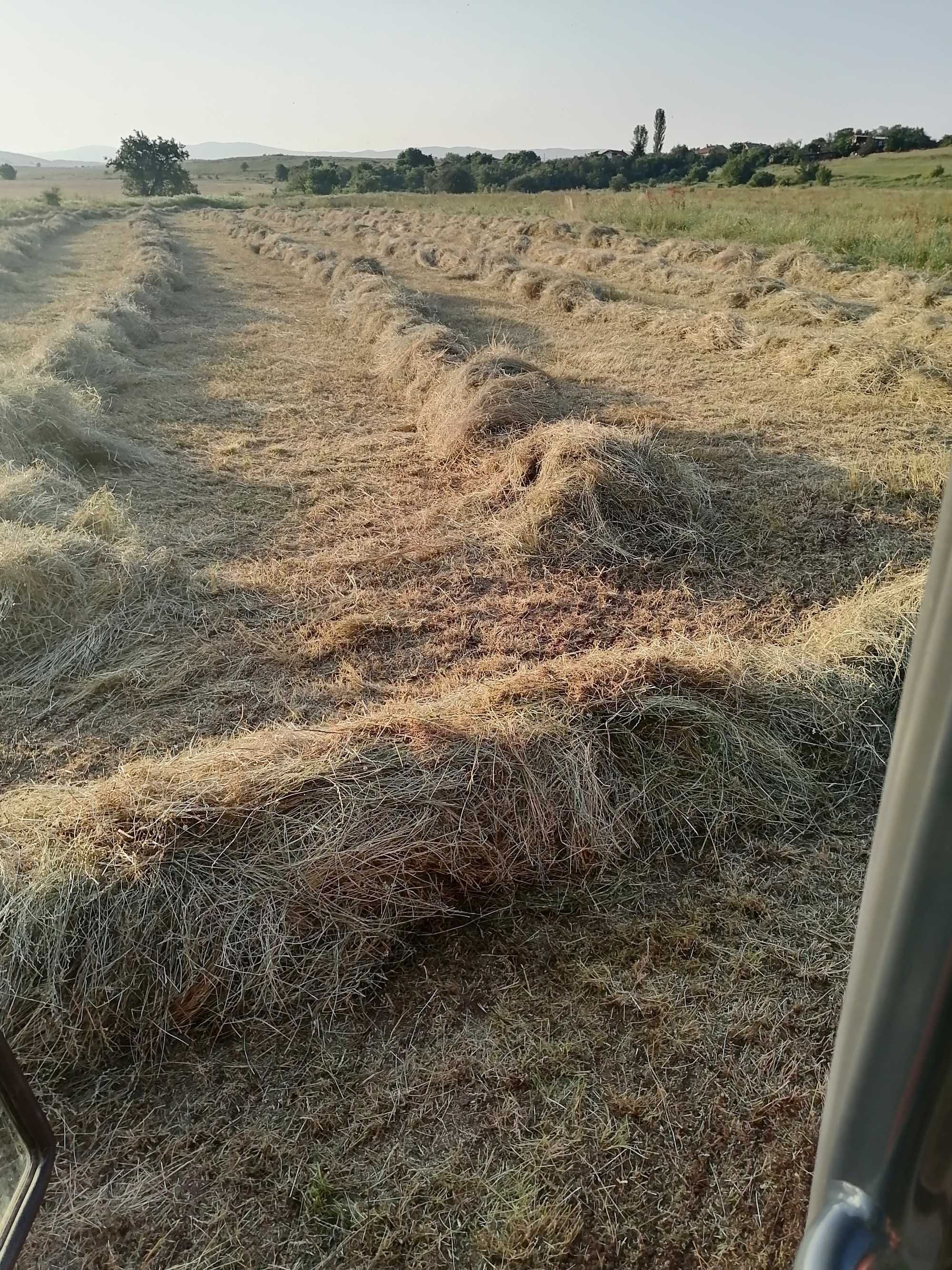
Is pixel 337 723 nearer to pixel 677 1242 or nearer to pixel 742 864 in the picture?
pixel 742 864

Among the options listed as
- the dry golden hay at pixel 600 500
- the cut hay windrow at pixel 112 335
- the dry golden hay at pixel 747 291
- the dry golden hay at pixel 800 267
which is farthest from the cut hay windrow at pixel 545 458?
the dry golden hay at pixel 800 267

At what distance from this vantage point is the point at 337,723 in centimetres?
269

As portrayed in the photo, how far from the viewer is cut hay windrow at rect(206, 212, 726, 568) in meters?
4.30

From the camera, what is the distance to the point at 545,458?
15.8ft

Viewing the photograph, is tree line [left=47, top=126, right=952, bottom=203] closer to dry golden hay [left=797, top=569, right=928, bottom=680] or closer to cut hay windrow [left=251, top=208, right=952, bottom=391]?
cut hay windrow [left=251, top=208, right=952, bottom=391]

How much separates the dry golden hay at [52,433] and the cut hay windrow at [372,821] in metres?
3.61

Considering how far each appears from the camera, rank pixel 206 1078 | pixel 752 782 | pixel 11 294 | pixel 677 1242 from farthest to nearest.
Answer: pixel 11 294 < pixel 752 782 < pixel 206 1078 < pixel 677 1242

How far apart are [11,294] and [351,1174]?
53.3ft

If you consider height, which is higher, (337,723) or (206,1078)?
(337,723)

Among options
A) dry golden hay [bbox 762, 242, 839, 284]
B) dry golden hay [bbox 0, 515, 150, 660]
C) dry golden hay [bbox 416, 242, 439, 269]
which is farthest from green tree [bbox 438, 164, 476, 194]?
dry golden hay [bbox 0, 515, 150, 660]

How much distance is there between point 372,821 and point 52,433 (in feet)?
15.3

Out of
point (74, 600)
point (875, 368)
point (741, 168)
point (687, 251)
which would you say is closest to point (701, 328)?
point (875, 368)

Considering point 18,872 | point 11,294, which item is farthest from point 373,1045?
point 11,294

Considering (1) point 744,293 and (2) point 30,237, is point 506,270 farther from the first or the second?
(2) point 30,237
